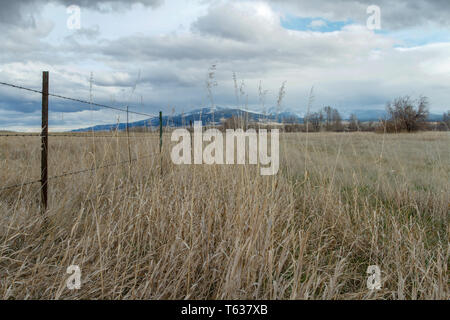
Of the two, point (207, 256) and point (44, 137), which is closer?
point (207, 256)

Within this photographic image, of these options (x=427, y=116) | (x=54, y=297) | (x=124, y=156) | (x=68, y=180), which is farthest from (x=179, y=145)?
(x=427, y=116)

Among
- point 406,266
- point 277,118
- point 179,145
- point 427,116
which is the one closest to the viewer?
point 406,266

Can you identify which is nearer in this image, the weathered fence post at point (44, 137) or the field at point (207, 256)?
the field at point (207, 256)

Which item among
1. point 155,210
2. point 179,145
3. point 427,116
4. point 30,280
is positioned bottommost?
point 30,280

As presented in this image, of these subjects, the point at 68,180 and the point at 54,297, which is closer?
the point at 54,297

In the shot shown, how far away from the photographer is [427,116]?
91.5ft

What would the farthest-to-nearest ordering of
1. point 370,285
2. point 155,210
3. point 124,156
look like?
point 124,156, point 155,210, point 370,285

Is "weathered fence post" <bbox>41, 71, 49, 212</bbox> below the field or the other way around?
the other way around

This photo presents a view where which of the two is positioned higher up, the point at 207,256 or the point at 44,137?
the point at 44,137

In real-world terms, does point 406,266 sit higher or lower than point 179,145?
lower

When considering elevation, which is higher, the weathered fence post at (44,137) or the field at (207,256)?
the weathered fence post at (44,137)

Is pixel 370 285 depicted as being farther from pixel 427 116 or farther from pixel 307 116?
pixel 427 116

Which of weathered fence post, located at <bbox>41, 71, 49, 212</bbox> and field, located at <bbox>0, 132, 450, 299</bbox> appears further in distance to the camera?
weathered fence post, located at <bbox>41, 71, 49, 212</bbox>
